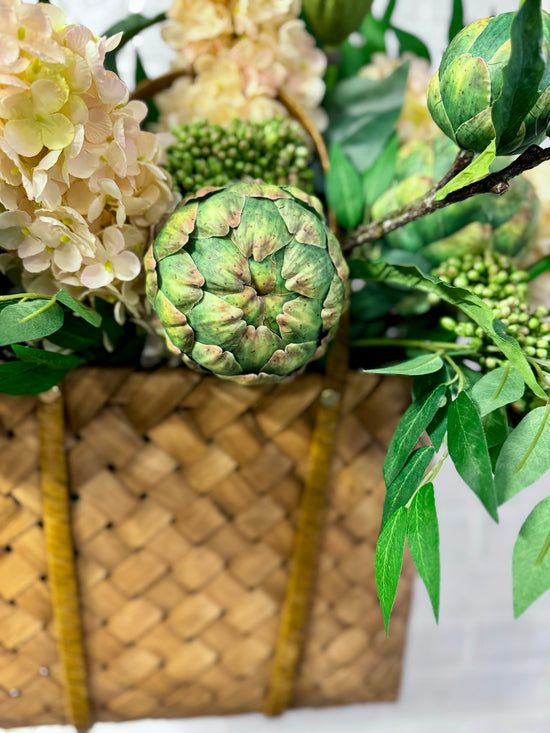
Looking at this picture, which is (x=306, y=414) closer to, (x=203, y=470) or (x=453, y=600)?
(x=203, y=470)

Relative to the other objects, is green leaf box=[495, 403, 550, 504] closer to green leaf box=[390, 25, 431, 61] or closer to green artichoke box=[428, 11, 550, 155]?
green artichoke box=[428, 11, 550, 155]

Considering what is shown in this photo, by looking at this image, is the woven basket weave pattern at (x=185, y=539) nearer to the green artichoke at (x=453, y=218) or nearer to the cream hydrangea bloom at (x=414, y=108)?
the green artichoke at (x=453, y=218)

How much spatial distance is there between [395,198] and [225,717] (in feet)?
1.88

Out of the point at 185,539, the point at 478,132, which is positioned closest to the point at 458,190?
the point at 478,132

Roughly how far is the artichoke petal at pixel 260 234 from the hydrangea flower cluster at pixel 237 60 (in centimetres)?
20

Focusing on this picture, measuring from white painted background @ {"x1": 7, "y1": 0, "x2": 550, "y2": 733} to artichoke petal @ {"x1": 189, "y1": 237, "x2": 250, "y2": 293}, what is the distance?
50 cm

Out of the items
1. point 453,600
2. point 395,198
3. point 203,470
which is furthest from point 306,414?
point 453,600

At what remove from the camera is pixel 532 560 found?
344 mm

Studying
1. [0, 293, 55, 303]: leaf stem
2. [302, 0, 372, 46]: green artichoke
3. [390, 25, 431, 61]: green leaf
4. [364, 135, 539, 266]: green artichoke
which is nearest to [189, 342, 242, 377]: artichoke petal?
[0, 293, 55, 303]: leaf stem

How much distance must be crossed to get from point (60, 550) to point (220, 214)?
0.31 meters

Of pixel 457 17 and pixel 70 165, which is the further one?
pixel 457 17

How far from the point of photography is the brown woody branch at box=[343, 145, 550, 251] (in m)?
0.36

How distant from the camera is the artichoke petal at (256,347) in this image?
400 mm

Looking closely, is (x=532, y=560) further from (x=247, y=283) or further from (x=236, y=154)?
(x=236, y=154)
